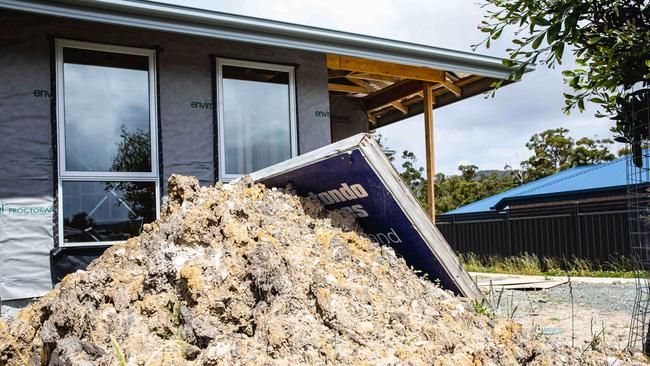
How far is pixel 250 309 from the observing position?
2.37 m

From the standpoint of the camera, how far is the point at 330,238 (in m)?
2.96

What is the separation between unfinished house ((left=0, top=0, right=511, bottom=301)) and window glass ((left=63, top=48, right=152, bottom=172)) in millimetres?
11

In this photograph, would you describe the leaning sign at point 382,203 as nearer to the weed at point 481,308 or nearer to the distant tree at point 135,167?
the weed at point 481,308

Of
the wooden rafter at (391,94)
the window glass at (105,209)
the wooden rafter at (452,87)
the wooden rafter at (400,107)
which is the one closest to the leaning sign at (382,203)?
the window glass at (105,209)

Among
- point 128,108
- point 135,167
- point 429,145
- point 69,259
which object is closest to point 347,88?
point 429,145

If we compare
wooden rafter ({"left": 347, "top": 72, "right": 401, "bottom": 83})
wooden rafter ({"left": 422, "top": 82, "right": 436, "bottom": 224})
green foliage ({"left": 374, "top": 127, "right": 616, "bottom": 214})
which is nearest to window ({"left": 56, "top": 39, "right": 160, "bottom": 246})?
wooden rafter ({"left": 347, "top": 72, "right": 401, "bottom": 83})

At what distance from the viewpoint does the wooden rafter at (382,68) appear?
733 cm

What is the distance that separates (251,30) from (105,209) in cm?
245

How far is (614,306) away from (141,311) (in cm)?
495

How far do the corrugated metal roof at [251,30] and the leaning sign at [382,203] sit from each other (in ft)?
9.64

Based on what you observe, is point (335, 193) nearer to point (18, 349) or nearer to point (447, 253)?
point (447, 253)

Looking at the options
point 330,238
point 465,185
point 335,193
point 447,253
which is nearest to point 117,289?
point 330,238

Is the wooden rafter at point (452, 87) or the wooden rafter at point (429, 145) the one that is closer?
the wooden rafter at point (429, 145)

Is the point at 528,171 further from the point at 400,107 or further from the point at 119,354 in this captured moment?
the point at 119,354
